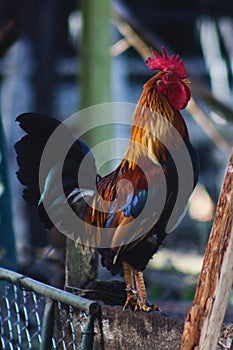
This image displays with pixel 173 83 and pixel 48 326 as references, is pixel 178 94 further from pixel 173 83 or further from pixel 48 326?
pixel 48 326

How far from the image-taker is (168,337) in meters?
2.62

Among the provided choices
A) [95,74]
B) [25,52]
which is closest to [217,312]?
[95,74]

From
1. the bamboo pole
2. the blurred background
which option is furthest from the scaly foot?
the blurred background

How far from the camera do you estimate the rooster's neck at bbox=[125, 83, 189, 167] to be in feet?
9.39

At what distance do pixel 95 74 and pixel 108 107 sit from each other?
1.45ft

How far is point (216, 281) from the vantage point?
2088 mm

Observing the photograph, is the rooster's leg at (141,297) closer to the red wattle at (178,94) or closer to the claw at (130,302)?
the claw at (130,302)

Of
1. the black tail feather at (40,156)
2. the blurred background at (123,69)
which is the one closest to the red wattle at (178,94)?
the black tail feather at (40,156)

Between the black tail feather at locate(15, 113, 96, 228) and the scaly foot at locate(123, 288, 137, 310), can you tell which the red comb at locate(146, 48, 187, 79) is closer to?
the black tail feather at locate(15, 113, 96, 228)

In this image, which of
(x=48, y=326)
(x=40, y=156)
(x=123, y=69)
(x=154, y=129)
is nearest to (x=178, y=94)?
(x=154, y=129)

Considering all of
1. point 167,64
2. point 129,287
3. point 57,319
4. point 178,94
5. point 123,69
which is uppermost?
point 123,69

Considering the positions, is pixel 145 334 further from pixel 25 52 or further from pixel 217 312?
pixel 25 52

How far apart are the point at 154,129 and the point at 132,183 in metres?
0.23

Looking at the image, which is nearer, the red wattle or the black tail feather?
the red wattle
